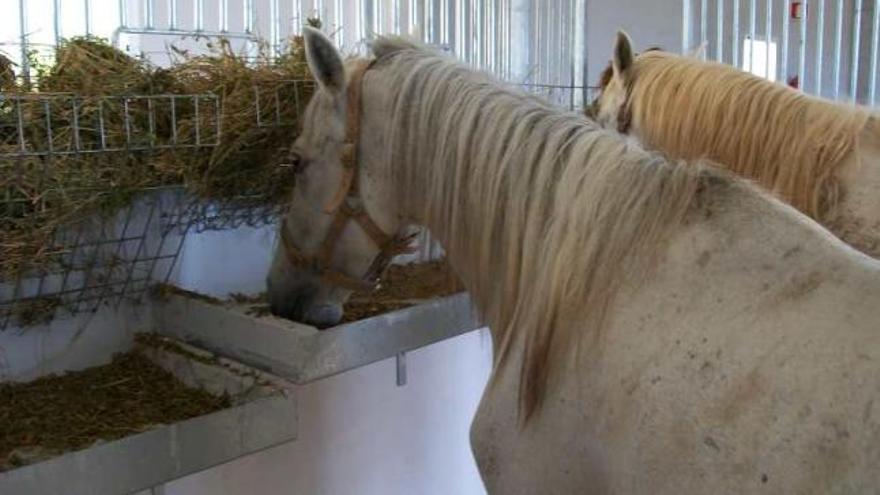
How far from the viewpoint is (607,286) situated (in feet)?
2.88

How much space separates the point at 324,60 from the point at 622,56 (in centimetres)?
92

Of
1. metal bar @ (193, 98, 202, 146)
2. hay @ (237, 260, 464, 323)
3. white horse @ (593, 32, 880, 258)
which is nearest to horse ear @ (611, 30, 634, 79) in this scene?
white horse @ (593, 32, 880, 258)

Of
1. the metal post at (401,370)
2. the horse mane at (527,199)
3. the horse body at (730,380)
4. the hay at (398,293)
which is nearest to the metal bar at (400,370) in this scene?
the metal post at (401,370)

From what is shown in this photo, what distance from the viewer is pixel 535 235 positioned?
3.27 ft

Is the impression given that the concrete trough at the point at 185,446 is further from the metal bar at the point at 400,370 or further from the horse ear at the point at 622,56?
the horse ear at the point at 622,56

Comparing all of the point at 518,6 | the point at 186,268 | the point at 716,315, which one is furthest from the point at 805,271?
the point at 518,6

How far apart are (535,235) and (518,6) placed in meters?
1.49

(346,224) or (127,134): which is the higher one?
(127,134)

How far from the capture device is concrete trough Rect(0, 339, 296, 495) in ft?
3.21

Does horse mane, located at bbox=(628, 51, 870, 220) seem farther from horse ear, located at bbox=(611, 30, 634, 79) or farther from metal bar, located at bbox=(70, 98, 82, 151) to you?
metal bar, located at bbox=(70, 98, 82, 151)

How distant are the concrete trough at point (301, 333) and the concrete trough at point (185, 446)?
0.13ft

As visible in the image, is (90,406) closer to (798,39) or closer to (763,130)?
(763,130)

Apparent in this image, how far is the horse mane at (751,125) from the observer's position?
1536 millimetres

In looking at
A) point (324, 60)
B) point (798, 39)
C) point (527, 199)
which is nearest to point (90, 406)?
point (324, 60)
